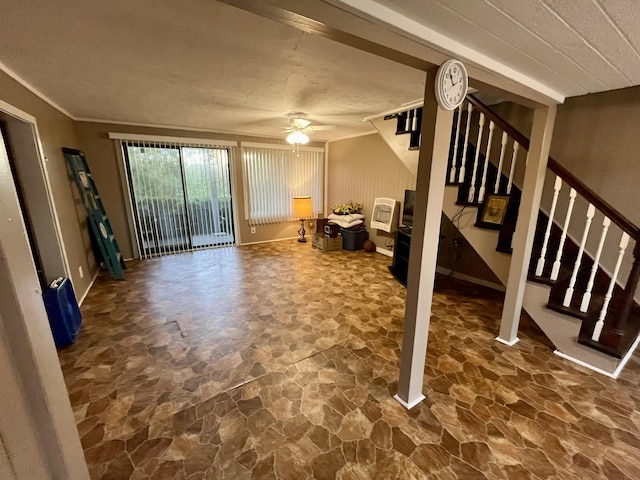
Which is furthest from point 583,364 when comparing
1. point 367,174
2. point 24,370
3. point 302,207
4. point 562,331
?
point 302,207

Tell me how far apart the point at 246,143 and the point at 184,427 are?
4.68 metres

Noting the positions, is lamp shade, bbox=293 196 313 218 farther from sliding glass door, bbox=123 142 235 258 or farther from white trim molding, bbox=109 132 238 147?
white trim molding, bbox=109 132 238 147

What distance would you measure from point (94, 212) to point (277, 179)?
313 cm

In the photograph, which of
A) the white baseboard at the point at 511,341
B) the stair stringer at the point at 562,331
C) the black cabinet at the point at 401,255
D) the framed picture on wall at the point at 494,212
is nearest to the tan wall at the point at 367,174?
the black cabinet at the point at 401,255

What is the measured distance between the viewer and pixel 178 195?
4797 mm

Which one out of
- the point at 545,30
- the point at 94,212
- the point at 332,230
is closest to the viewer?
the point at 545,30

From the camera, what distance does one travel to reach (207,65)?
1.95 m

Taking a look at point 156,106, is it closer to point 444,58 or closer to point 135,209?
point 135,209

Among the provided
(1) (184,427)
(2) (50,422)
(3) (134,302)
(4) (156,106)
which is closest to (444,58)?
(2) (50,422)

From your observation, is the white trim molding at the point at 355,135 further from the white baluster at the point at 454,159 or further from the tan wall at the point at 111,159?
the white baluster at the point at 454,159

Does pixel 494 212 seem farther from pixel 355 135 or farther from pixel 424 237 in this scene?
pixel 355 135

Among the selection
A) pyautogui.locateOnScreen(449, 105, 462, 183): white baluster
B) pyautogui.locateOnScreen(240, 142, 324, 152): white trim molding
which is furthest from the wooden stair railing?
pyautogui.locateOnScreen(240, 142, 324, 152): white trim molding

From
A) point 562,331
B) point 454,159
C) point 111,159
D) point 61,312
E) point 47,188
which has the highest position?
point 111,159

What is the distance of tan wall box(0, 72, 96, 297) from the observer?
2465 mm
